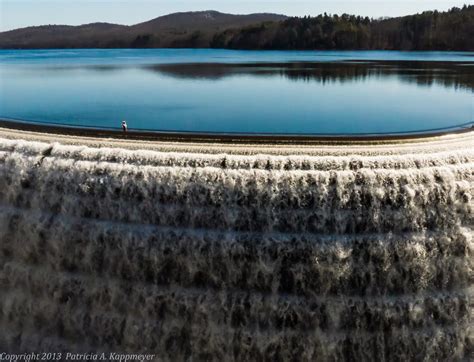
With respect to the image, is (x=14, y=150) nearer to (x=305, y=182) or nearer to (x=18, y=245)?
(x=18, y=245)

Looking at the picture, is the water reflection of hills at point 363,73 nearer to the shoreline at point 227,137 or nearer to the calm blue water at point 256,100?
the calm blue water at point 256,100

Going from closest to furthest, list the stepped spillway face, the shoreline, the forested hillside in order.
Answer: the stepped spillway face → the shoreline → the forested hillside

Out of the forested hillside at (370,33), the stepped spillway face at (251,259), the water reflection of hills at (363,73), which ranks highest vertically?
the forested hillside at (370,33)

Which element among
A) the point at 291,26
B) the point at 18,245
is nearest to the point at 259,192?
the point at 18,245

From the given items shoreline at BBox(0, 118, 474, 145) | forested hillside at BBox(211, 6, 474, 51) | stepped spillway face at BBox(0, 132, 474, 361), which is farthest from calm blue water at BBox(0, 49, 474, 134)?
forested hillside at BBox(211, 6, 474, 51)

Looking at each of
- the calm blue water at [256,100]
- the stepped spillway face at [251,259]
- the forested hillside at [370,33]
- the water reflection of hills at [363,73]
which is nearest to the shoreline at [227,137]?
the stepped spillway face at [251,259]

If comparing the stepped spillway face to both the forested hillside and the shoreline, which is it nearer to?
the shoreline
